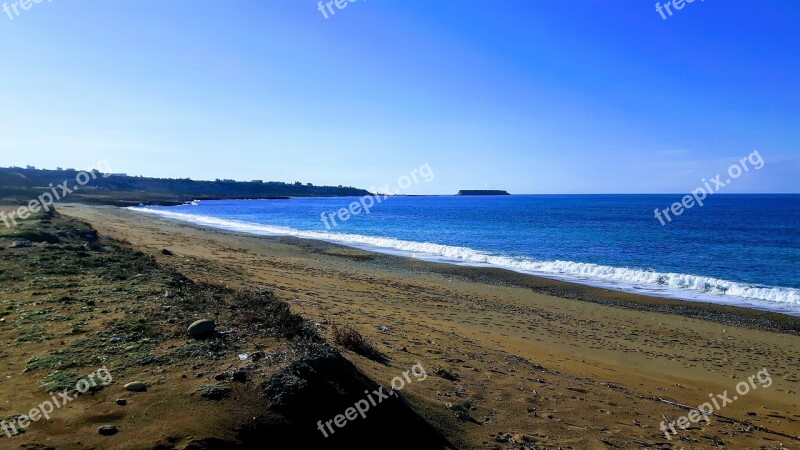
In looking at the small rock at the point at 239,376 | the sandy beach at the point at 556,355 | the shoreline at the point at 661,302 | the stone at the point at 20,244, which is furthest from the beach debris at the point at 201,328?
the shoreline at the point at 661,302

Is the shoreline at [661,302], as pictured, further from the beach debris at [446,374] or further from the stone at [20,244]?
the stone at [20,244]

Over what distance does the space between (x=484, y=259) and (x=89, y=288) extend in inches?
941

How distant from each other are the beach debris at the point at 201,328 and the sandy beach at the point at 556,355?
7.13ft

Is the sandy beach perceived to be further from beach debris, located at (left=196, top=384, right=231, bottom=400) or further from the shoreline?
beach debris, located at (left=196, top=384, right=231, bottom=400)

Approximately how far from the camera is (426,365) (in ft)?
27.1

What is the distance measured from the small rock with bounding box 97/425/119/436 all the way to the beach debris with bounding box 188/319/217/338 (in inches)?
90.9

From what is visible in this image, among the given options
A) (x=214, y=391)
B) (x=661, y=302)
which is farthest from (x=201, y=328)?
(x=661, y=302)

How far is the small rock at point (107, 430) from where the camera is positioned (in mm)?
4171

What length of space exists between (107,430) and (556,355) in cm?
926

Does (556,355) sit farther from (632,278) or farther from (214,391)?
(632,278)

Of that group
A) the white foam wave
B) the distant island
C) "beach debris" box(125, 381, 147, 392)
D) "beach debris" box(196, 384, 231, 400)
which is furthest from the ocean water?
the distant island

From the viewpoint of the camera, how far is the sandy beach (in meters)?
6.66

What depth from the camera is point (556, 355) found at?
1090 cm

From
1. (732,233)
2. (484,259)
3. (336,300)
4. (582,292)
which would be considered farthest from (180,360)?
(732,233)
